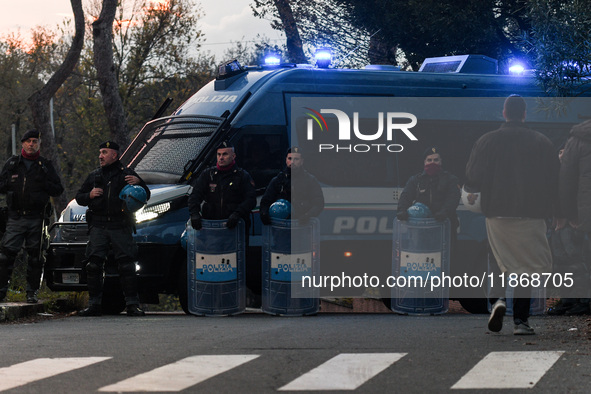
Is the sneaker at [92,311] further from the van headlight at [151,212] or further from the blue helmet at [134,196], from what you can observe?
the blue helmet at [134,196]

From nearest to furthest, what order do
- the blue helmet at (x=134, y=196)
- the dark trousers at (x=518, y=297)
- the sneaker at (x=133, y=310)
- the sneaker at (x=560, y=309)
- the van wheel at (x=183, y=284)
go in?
1. the dark trousers at (x=518, y=297)
2. the blue helmet at (x=134, y=196)
3. the van wheel at (x=183, y=284)
4. the sneaker at (x=133, y=310)
5. the sneaker at (x=560, y=309)

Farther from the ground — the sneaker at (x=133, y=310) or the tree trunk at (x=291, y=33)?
the tree trunk at (x=291, y=33)

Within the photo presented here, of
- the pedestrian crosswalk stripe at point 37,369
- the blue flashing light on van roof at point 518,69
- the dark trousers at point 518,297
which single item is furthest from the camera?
the blue flashing light on van roof at point 518,69

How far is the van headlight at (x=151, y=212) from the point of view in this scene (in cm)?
1174

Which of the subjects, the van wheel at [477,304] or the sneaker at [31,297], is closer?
the sneaker at [31,297]

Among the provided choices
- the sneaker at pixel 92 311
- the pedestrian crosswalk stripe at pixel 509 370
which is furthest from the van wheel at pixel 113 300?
the pedestrian crosswalk stripe at pixel 509 370

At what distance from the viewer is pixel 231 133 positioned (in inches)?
470

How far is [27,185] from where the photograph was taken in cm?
1207

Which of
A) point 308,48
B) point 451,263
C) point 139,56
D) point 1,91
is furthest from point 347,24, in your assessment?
point 1,91

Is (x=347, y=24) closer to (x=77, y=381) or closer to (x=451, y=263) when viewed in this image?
(x=451, y=263)

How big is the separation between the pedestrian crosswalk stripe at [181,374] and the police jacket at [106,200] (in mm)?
4247

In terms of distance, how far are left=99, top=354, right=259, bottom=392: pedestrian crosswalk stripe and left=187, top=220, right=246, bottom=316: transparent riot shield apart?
3609 millimetres

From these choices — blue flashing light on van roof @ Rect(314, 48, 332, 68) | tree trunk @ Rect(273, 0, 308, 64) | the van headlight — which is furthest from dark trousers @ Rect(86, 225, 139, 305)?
tree trunk @ Rect(273, 0, 308, 64)

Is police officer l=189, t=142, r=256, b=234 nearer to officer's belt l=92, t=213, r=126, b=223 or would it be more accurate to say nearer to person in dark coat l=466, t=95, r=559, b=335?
officer's belt l=92, t=213, r=126, b=223
